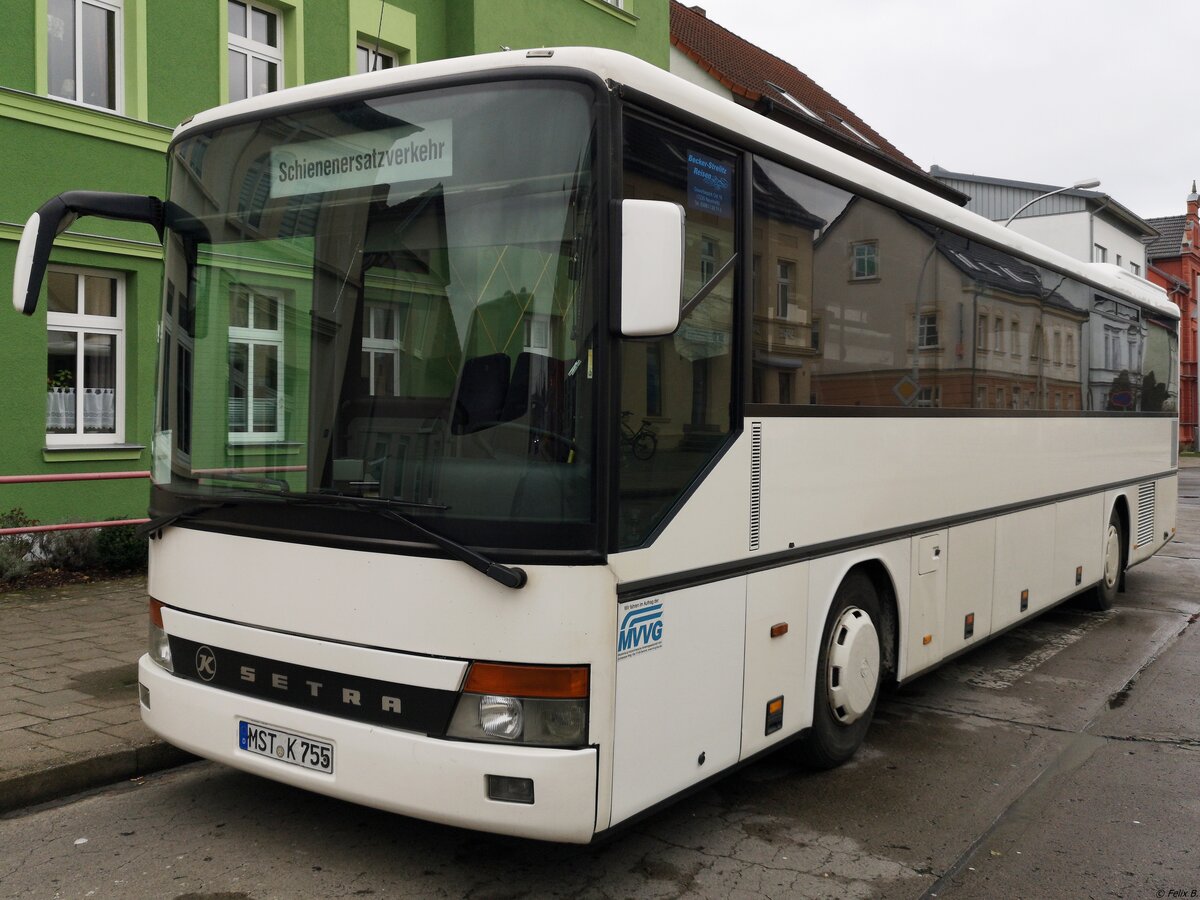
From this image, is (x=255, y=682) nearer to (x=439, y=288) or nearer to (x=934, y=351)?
(x=439, y=288)

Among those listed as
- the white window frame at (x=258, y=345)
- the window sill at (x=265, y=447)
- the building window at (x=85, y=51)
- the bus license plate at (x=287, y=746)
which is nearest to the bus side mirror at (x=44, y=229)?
the white window frame at (x=258, y=345)

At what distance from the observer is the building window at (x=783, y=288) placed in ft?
16.9

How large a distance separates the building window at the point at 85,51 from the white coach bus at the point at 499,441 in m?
8.44

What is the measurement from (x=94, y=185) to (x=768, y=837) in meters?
10.2

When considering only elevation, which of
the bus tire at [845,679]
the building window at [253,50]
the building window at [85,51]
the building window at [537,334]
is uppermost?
the building window at [253,50]

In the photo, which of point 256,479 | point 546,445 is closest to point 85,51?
point 256,479

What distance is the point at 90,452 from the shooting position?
1197 centimetres

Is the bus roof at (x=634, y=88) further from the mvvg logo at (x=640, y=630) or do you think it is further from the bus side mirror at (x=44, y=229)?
the mvvg logo at (x=640, y=630)

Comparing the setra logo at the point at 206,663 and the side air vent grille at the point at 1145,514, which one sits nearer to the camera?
the setra logo at the point at 206,663

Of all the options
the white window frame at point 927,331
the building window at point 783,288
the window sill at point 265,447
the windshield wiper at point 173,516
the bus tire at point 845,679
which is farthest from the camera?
the white window frame at point 927,331

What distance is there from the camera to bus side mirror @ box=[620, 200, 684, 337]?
12.6ft

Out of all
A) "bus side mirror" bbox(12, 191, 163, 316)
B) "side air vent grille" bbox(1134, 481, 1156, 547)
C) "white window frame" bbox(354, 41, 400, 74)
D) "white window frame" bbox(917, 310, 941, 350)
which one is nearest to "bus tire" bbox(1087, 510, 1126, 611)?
"side air vent grille" bbox(1134, 481, 1156, 547)

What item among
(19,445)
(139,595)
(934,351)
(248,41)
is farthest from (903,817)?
(248,41)

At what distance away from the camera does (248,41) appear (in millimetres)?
13953
